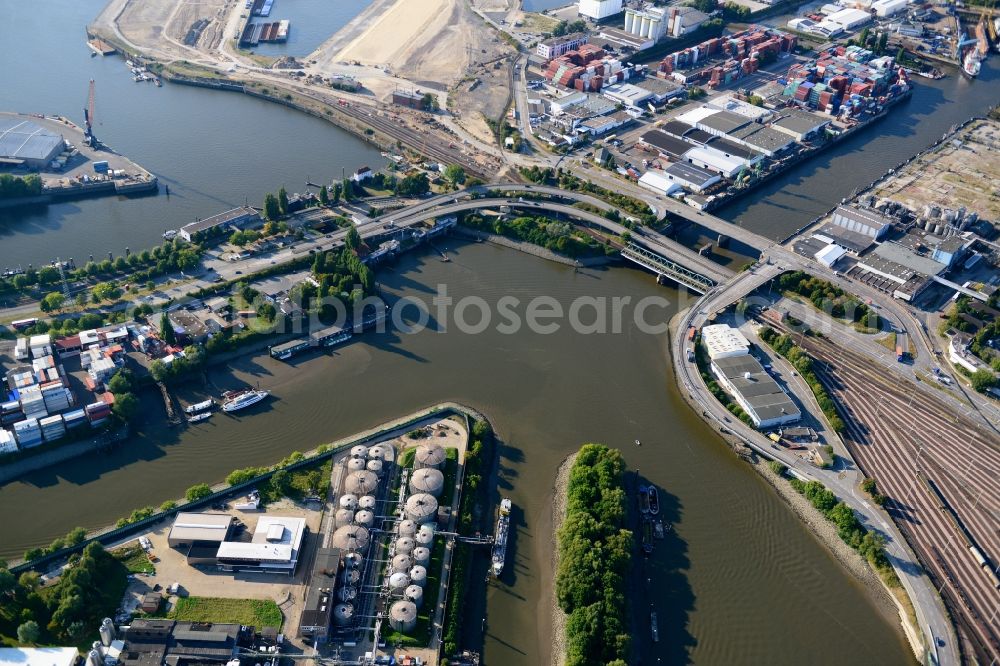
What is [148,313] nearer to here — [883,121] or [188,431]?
[188,431]

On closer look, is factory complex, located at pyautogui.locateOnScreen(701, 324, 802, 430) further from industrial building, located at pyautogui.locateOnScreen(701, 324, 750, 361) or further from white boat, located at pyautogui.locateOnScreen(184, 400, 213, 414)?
white boat, located at pyautogui.locateOnScreen(184, 400, 213, 414)

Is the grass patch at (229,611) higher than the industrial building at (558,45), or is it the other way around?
the industrial building at (558,45)

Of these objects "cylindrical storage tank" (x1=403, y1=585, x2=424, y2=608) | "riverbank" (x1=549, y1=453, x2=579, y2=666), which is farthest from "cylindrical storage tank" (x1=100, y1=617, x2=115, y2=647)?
"riverbank" (x1=549, y1=453, x2=579, y2=666)

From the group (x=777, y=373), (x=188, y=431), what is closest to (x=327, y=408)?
(x=188, y=431)

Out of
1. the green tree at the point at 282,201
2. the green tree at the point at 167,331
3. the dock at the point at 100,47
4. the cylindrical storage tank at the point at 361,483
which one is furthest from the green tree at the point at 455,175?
the dock at the point at 100,47

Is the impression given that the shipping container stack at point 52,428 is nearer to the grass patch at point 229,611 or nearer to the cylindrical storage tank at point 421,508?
the grass patch at point 229,611

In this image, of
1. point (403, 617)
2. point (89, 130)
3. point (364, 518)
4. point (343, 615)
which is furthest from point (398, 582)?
point (89, 130)
